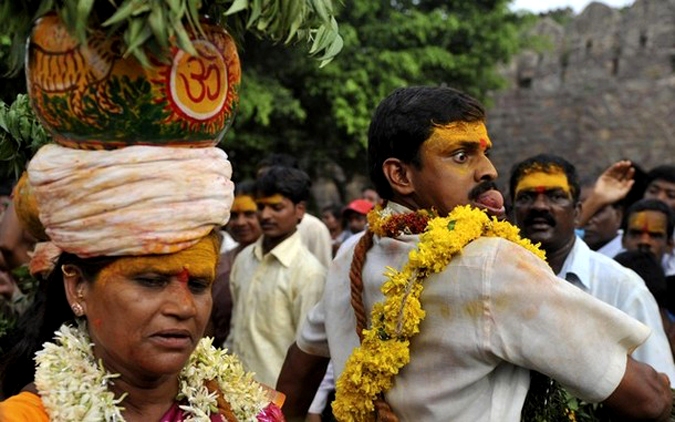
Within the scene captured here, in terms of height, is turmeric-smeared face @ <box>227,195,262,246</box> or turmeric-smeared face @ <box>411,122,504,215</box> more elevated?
turmeric-smeared face @ <box>411,122,504,215</box>

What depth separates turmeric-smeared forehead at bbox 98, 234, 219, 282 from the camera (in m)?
2.59

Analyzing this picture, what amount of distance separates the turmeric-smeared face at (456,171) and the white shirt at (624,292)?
159 cm

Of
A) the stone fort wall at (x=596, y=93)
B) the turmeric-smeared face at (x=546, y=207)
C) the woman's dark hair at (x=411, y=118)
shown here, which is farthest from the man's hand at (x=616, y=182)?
the stone fort wall at (x=596, y=93)

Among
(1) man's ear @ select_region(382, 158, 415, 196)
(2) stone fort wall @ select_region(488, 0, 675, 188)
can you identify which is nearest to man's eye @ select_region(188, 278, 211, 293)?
(1) man's ear @ select_region(382, 158, 415, 196)

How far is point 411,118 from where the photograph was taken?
131 inches

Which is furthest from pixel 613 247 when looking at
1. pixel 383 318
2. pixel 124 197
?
pixel 124 197

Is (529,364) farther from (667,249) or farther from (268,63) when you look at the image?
(268,63)

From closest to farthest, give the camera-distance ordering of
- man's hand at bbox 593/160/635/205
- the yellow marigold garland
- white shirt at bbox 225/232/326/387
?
the yellow marigold garland
man's hand at bbox 593/160/635/205
white shirt at bbox 225/232/326/387

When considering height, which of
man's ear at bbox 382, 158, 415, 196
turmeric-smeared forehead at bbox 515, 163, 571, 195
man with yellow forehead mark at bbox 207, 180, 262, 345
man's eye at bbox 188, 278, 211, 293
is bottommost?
man with yellow forehead mark at bbox 207, 180, 262, 345

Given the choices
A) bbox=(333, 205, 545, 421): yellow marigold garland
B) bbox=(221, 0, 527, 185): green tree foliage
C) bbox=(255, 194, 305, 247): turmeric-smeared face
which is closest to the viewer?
bbox=(333, 205, 545, 421): yellow marigold garland

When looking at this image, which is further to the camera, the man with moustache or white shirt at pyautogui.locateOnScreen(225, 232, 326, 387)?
white shirt at pyautogui.locateOnScreen(225, 232, 326, 387)

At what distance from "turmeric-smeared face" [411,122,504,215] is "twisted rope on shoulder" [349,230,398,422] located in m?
0.32

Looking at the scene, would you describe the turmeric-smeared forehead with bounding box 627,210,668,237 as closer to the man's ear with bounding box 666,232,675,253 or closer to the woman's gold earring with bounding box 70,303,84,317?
the man's ear with bounding box 666,232,675,253

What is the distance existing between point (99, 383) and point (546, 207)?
3100 millimetres
